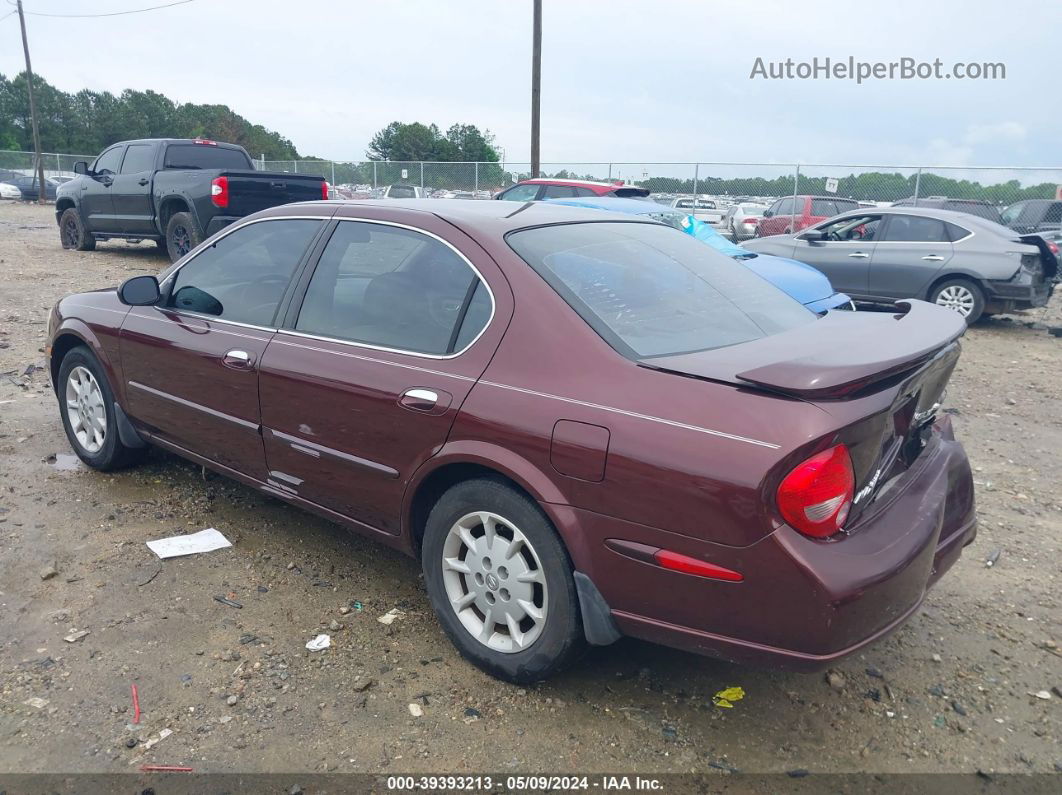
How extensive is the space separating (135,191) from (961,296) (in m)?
11.9

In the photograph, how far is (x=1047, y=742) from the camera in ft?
9.12

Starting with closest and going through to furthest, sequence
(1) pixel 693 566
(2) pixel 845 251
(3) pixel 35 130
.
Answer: (1) pixel 693 566
(2) pixel 845 251
(3) pixel 35 130

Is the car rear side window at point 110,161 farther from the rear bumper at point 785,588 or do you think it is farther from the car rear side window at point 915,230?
Answer: the rear bumper at point 785,588

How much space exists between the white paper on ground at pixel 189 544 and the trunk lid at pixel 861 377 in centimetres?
248

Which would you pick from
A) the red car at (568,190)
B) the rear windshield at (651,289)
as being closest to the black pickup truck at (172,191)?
the red car at (568,190)

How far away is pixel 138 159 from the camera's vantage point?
43.5 ft

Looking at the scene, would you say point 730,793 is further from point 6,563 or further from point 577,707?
point 6,563

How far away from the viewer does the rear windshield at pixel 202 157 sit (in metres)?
12.9

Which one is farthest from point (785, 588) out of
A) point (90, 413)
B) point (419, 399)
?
point (90, 413)

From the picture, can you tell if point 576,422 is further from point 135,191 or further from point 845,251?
point 135,191

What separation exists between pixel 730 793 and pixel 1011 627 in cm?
168

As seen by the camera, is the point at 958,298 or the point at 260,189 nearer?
the point at 958,298

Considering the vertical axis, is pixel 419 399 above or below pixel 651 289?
below

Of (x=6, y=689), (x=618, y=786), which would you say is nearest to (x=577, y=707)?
(x=618, y=786)
